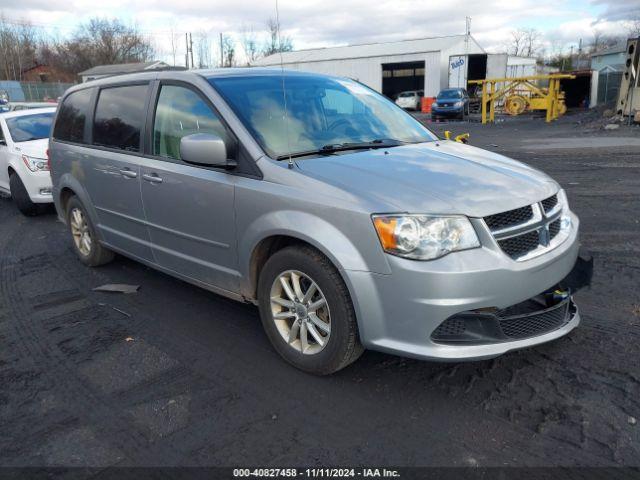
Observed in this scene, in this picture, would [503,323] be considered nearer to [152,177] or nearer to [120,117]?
[152,177]

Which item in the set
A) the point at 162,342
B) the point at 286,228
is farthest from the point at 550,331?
the point at 162,342

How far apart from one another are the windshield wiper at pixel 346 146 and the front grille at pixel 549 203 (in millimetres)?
1128

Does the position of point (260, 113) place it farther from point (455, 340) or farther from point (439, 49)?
point (439, 49)

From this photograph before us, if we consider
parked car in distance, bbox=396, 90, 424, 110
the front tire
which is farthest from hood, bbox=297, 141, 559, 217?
parked car in distance, bbox=396, 90, 424, 110

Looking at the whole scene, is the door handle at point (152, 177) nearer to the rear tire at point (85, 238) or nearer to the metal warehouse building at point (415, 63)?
the rear tire at point (85, 238)

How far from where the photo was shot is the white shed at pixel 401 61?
42.4 meters

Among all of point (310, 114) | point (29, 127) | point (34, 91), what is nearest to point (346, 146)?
point (310, 114)

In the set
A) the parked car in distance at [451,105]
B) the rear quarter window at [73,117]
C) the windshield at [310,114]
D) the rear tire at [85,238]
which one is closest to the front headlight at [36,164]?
the rear quarter window at [73,117]

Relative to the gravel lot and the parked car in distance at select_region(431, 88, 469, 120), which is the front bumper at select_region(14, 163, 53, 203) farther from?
the parked car in distance at select_region(431, 88, 469, 120)

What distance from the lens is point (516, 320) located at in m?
2.83

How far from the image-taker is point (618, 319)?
3.74 meters

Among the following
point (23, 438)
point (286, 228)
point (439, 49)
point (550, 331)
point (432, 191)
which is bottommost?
point (23, 438)

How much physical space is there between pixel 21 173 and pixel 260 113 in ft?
20.3

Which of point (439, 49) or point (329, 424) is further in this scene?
point (439, 49)
